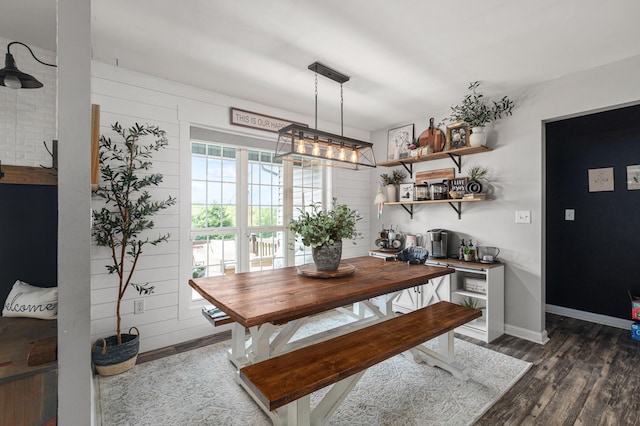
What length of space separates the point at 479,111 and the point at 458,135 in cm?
33

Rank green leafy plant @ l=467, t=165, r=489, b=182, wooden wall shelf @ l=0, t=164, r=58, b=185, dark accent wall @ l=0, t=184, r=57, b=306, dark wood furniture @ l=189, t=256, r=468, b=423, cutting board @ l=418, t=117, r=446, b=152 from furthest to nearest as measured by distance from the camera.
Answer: cutting board @ l=418, t=117, r=446, b=152
green leafy plant @ l=467, t=165, r=489, b=182
dark wood furniture @ l=189, t=256, r=468, b=423
dark accent wall @ l=0, t=184, r=57, b=306
wooden wall shelf @ l=0, t=164, r=58, b=185

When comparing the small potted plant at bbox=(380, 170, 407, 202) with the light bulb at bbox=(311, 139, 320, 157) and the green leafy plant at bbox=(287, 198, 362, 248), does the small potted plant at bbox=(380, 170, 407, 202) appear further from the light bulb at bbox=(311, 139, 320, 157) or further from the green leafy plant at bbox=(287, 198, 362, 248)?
the green leafy plant at bbox=(287, 198, 362, 248)

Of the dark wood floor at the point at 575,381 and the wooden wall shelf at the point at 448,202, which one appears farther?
the wooden wall shelf at the point at 448,202

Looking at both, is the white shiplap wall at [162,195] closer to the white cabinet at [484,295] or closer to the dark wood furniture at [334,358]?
the dark wood furniture at [334,358]

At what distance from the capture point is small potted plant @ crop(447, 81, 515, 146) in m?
3.33

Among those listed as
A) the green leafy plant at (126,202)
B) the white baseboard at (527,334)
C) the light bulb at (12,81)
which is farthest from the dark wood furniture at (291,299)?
the light bulb at (12,81)

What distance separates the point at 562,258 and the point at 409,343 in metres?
3.31

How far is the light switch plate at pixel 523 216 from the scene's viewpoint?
3.19 metres

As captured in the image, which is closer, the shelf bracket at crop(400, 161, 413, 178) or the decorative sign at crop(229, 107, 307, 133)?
the decorative sign at crop(229, 107, 307, 133)

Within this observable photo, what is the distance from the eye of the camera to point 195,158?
3.30 metres

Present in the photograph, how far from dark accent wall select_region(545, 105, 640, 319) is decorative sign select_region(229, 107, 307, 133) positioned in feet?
11.9

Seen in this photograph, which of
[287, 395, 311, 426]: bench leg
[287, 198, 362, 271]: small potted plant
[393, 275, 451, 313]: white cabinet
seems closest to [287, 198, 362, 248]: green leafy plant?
[287, 198, 362, 271]: small potted plant

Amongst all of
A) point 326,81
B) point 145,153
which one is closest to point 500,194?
point 326,81

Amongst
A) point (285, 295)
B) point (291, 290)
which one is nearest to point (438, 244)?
point (291, 290)
